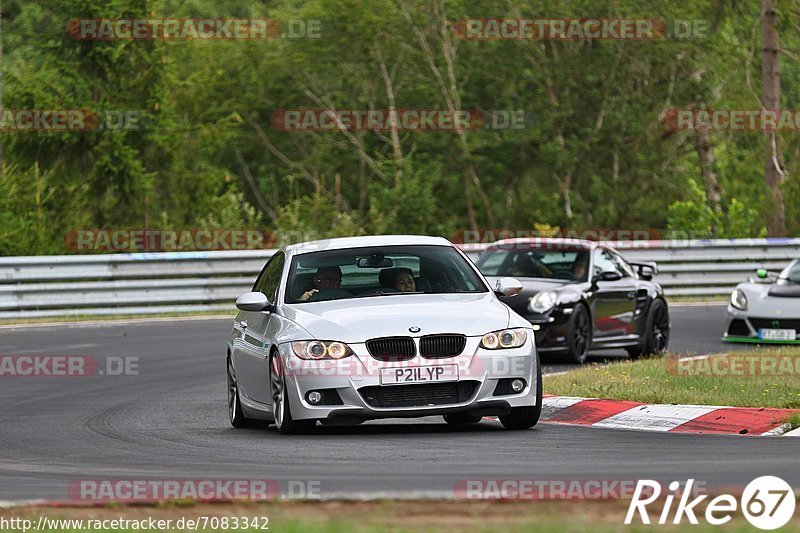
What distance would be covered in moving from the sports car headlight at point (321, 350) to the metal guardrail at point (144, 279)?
14.6 m

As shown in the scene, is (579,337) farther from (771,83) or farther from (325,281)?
(771,83)

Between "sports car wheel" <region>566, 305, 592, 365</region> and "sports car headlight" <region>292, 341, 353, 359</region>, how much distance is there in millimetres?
7720

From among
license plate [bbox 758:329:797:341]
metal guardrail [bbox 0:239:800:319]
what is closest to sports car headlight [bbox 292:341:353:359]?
license plate [bbox 758:329:797:341]

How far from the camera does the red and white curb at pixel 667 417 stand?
38.9ft

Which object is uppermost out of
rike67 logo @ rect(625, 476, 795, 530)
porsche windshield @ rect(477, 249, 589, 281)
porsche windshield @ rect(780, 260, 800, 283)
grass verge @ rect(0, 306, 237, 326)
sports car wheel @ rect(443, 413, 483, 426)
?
rike67 logo @ rect(625, 476, 795, 530)

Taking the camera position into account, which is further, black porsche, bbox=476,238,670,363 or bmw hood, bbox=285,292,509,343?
black porsche, bbox=476,238,670,363

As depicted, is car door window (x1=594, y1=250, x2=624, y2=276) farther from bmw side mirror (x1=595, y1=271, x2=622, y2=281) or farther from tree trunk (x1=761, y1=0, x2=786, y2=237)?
tree trunk (x1=761, y1=0, x2=786, y2=237)

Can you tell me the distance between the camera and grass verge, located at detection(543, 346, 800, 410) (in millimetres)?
13266

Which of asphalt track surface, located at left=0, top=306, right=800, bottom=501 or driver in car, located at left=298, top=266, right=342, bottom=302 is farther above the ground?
driver in car, located at left=298, top=266, right=342, bottom=302

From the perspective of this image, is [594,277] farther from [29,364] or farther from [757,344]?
[29,364]

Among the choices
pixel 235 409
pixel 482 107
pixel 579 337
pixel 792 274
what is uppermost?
pixel 482 107

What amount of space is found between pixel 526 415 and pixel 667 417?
3.98 ft

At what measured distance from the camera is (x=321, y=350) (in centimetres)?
1170

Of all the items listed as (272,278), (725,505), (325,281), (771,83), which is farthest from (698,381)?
(771,83)
